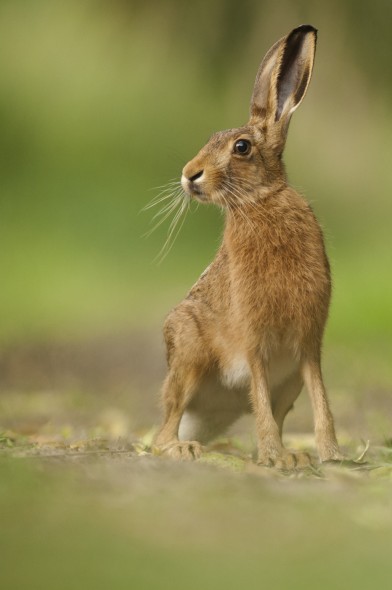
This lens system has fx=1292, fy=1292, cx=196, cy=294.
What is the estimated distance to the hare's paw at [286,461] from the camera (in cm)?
554

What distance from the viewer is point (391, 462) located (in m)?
5.92

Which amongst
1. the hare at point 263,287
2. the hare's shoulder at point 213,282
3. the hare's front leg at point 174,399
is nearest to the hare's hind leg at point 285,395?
the hare at point 263,287

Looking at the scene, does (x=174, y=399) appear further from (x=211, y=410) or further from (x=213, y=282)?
(x=213, y=282)

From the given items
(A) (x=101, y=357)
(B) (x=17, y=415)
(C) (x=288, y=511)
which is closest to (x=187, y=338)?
(C) (x=288, y=511)

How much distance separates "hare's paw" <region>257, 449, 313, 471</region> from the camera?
554 centimetres

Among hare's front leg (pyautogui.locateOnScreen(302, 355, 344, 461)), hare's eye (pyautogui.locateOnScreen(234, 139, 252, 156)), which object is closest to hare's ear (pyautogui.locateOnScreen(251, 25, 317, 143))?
hare's eye (pyautogui.locateOnScreen(234, 139, 252, 156))

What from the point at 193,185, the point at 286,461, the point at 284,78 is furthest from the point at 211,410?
the point at 284,78

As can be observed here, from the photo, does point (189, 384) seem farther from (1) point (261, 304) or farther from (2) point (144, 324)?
(2) point (144, 324)

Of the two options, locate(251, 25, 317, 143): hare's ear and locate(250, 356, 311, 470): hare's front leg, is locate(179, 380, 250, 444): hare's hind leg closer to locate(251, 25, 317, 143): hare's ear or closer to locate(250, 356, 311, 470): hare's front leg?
locate(250, 356, 311, 470): hare's front leg

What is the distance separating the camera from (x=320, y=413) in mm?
5754

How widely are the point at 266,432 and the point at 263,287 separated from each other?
64 cm

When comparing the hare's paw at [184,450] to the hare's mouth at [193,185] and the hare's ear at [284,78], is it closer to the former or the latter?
the hare's mouth at [193,185]

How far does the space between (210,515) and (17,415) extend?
3517mm

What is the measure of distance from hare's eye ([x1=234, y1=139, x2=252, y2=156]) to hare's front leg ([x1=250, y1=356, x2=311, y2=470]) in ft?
3.00
